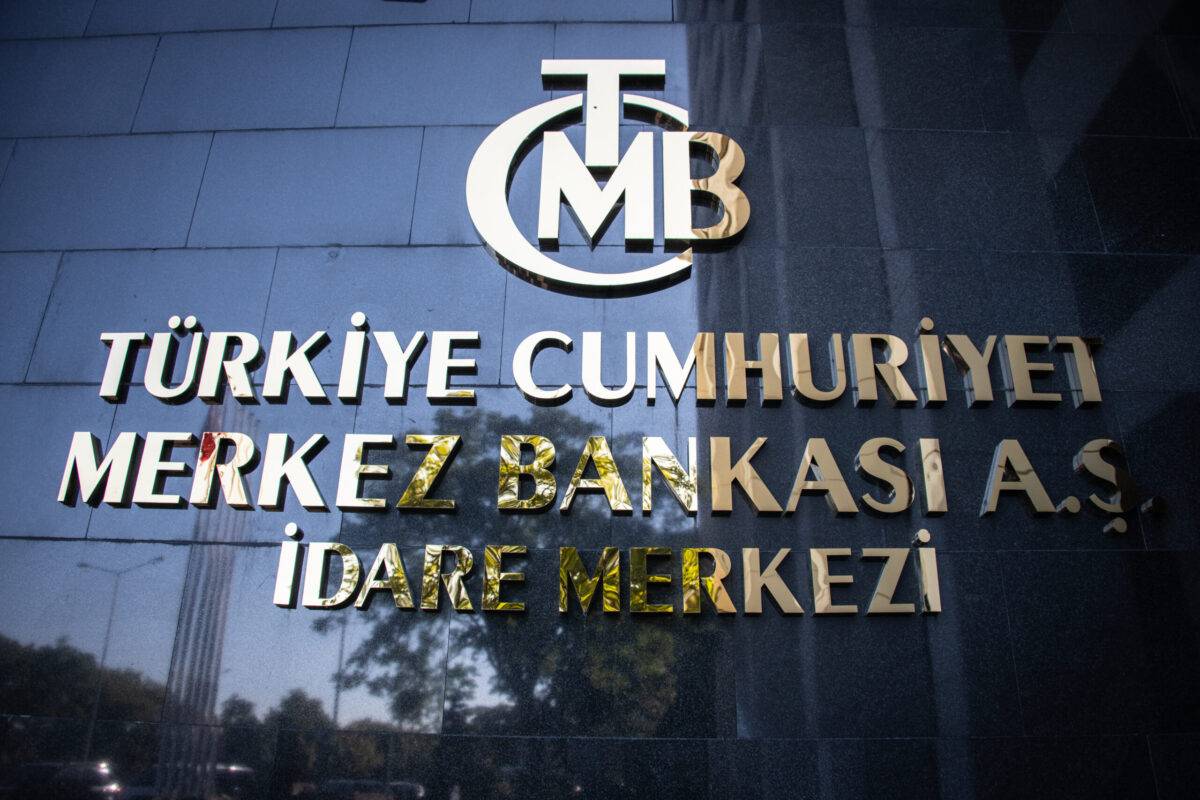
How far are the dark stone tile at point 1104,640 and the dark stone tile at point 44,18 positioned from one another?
8.75 meters

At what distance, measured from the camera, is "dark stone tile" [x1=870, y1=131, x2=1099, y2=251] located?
20.8 ft

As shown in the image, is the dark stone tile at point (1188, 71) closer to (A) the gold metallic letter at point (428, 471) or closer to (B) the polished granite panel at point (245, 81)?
(A) the gold metallic letter at point (428, 471)

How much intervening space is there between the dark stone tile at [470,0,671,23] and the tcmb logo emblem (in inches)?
21.5

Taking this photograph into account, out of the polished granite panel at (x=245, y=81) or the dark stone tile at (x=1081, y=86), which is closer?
the dark stone tile at (x=1081, y=86)

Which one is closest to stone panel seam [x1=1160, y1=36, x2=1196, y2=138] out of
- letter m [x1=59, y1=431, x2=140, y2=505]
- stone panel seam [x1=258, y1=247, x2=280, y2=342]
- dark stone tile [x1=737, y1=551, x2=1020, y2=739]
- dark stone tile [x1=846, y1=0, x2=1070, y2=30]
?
dark stone tile [x1=846, y1=0, x2=1070, y2=30]

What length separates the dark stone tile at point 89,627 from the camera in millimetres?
5348

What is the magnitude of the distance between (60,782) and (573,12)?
22.0 feet

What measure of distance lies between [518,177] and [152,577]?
383 centimetres

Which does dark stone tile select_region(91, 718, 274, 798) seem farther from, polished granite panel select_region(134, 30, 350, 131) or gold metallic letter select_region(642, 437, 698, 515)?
polished granite panel select_region(134, 30, 350, 131)

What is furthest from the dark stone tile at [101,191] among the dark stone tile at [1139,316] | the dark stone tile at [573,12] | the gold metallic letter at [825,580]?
the dark stone tile at [1139,316]

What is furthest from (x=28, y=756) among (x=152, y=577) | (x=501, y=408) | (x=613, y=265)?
(x=613, y=265)

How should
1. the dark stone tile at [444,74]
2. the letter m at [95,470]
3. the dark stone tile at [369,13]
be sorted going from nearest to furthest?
the letter m at [95,470] < the dark stone tile at [444,74] < the dark stone tile at [369,13]

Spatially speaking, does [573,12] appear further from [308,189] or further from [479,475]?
[479,475]

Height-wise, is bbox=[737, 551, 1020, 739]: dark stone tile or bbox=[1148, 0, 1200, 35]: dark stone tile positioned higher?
bbox=[1148, 0, 1200, 35]: dark stone tile
